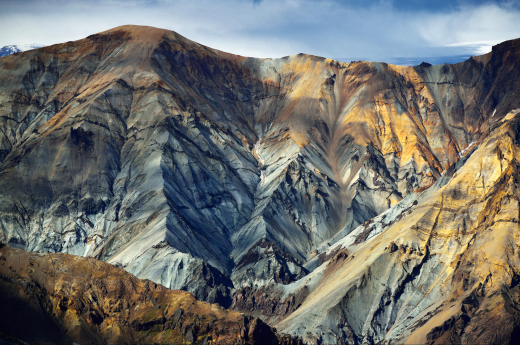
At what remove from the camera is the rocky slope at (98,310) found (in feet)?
306

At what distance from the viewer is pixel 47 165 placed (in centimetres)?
17925

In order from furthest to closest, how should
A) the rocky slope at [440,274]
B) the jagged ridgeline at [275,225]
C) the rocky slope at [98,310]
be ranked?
1. the jagged ridgeline at [275,225]
2. the rocky slope at [440,274]
3. the rocky slope at [98,310]

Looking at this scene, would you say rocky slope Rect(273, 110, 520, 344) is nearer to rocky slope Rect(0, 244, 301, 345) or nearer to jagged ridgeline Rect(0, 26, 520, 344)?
jagged ridgeline Rect(0, 26, 520, 344)

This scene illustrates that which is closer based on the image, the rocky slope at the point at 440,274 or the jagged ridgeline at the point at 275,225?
the rocky slope at the point at 440,274

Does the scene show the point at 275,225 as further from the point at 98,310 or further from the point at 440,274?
the point at 98,310

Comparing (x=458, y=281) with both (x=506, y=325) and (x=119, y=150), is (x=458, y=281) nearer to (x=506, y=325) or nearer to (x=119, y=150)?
(x=506, y=325)

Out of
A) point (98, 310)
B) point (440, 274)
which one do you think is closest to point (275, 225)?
point (440, 274)

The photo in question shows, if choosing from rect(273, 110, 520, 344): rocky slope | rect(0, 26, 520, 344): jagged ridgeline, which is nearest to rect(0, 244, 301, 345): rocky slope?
rect(273, 110, 520, 344): rocky slope

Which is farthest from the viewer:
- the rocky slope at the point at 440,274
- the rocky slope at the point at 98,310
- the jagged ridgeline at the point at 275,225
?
the jagged ridgeline at the point at 275,225

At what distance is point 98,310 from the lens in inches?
3868

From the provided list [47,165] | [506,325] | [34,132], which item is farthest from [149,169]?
[506,325]

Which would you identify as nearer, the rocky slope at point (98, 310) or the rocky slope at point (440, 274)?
the rocky slope at point (98, 310)

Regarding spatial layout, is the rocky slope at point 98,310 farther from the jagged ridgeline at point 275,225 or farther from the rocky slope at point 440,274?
the jagged ridgeline at point 275,225

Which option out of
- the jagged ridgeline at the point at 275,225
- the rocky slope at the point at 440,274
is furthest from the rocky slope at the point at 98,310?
the jagged ridgeline at the point at 275,225
